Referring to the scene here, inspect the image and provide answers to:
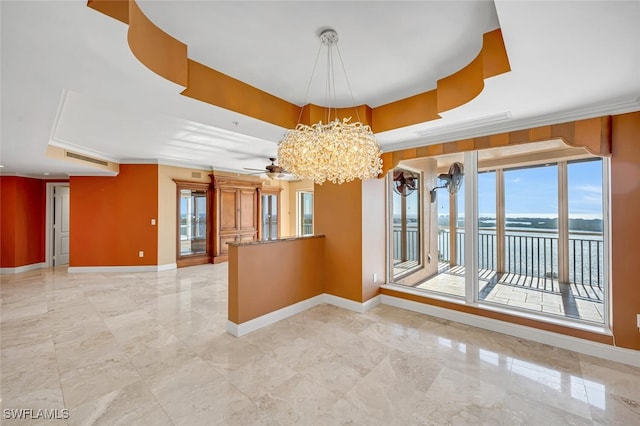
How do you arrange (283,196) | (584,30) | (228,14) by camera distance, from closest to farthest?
(584,30), (228,14), (283,196)

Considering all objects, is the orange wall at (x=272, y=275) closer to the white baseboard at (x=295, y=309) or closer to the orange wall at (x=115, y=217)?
the white baseboard at (x=295, y=309)

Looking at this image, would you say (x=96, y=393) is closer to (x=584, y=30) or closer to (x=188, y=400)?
(x=188, y=400)

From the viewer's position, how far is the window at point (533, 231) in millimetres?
2809

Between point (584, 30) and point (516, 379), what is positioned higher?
point (584, 30)

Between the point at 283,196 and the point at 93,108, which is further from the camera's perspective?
the point at 283,196

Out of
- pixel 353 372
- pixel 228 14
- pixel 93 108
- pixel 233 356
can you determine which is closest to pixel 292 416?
pixel 353 372

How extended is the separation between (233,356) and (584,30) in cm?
341

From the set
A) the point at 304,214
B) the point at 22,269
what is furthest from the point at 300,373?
the point at 22,269

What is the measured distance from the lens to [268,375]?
Answer: 2.22 m

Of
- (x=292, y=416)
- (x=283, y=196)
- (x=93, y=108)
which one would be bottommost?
(x=292, y=416)

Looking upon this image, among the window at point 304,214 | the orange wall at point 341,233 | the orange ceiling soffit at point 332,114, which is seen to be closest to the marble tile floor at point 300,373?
the orange wall at point 341,233

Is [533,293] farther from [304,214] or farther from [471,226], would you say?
[304,214]

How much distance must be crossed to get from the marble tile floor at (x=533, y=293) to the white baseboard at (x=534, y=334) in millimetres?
261

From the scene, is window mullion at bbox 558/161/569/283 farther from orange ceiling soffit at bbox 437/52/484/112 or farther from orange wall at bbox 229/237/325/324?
orange wall at bbox 229/237/325/324
